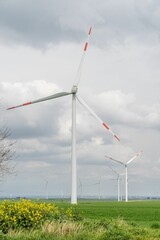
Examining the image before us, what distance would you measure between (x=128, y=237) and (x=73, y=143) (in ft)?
114

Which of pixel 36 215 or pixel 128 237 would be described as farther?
pixel 36 215

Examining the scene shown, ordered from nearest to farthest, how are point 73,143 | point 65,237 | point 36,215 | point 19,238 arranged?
1. point 19,238
2. point 65,237
3. point 36,215
4. point 73,143

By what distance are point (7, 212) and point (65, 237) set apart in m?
3.31

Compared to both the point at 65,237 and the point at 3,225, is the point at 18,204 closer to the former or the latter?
the point at 3,225

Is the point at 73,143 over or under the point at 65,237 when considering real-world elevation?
over

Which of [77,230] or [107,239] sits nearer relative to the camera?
[107,239]

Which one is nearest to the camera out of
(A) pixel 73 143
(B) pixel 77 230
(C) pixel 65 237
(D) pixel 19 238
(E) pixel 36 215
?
(D) pixel 19 238

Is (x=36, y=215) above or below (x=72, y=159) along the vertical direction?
below

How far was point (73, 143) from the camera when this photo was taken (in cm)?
5188

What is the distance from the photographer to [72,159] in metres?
51.9

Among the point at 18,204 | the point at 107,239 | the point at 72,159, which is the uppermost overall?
the point at 72,159

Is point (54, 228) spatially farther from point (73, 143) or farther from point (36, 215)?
point (73, 143)

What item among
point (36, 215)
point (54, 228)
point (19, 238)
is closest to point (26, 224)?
point (36, 215)

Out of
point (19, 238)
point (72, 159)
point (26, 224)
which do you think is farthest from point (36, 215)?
point (72, 159)
